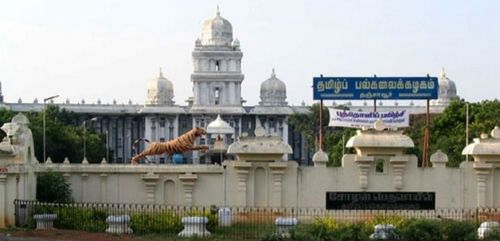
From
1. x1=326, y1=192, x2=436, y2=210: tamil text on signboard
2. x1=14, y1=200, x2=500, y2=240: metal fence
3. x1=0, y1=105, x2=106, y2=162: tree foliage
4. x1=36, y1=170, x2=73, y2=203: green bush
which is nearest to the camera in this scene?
x1=14, y1=200, x2=500, y2=240: metal fence

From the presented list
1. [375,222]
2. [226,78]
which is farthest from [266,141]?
[226,78]

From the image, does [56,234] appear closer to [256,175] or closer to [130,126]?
[256,175]

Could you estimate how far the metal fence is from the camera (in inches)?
1240

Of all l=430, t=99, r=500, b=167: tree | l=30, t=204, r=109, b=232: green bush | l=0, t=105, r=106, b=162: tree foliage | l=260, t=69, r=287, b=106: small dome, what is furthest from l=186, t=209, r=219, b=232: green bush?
l=260, t=69, r=287, b=106: small dome

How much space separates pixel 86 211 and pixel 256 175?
6.91 metres

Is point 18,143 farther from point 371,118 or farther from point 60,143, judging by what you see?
point 60,143

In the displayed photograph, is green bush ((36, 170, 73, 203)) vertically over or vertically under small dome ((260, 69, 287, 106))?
under

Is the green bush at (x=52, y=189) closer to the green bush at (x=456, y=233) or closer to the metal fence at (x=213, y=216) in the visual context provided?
the metal fence at (x=213, y=216)

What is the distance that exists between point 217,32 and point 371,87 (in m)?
96.2

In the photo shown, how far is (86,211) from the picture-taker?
32.6 meters

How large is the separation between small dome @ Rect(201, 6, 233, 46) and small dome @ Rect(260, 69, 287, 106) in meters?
7.20

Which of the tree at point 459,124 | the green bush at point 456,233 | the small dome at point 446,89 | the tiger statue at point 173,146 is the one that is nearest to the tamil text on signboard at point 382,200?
the tiger statue at point 173,146

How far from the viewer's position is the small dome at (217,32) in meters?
134

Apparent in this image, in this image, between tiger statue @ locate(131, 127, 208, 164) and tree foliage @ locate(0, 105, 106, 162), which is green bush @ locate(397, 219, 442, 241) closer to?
tiger statue @ locate(131, 127, 208, 164)
